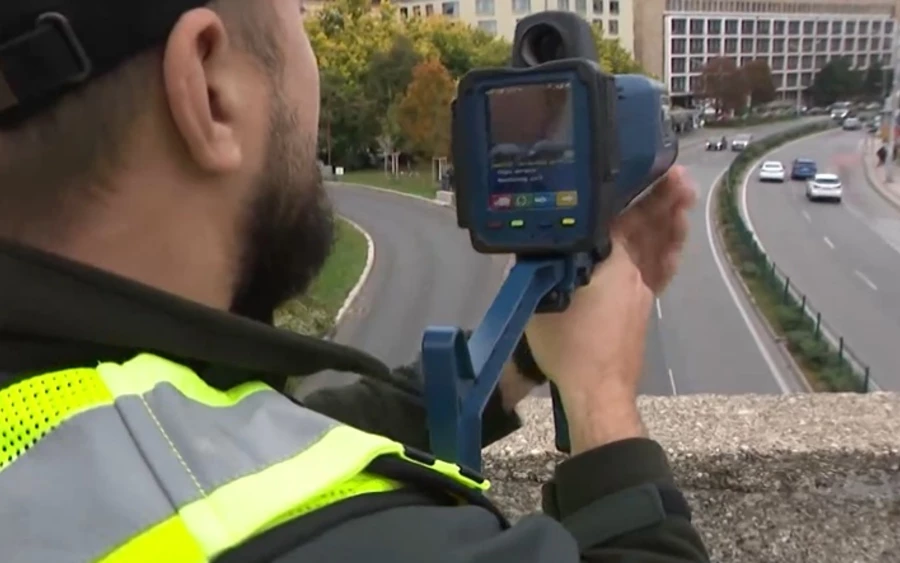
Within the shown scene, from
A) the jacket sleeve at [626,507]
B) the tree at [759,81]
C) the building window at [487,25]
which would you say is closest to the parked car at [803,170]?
the tree at [759,81]

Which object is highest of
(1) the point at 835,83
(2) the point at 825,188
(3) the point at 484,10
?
(3) the point at 484,10

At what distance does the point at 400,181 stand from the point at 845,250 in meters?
2.83

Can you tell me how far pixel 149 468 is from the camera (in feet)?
1.30

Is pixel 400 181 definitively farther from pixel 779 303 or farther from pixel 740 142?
pixel 740 142

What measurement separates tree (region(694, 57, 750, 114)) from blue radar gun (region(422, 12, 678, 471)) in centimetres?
741

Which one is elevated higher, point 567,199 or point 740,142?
point 567,199

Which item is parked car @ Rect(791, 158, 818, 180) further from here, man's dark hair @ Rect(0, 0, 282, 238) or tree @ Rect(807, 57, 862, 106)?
man's dark hair @ Rect(0, 0, 282, 238)

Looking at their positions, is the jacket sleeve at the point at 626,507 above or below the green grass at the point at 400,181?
above

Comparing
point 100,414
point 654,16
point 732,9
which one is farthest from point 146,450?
point 732,9

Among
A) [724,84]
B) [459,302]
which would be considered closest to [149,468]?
[459,302]

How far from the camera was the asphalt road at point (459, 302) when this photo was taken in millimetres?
4762

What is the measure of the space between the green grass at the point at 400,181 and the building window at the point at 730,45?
399cm

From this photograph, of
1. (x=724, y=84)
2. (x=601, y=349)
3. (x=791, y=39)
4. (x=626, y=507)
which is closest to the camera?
(x=626, y=507)

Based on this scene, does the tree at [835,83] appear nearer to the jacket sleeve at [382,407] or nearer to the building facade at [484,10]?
the building facade at [484,10]
